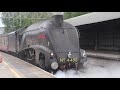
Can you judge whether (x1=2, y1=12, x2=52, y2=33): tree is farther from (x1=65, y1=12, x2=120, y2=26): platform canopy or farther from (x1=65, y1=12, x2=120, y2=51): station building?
(x1=65, y1=12, x2=120, y2=26): platform canopy

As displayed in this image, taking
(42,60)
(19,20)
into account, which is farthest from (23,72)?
(19,20)

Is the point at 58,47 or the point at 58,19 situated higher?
the point at 58,19

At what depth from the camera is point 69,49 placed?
1370 cm

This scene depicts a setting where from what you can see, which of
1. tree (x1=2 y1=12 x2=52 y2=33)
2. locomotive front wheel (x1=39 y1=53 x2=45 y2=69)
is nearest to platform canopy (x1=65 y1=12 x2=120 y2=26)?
locomotive front wheel (x1=39 y1=53 x2=45 y2=69)

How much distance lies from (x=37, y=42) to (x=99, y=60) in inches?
260

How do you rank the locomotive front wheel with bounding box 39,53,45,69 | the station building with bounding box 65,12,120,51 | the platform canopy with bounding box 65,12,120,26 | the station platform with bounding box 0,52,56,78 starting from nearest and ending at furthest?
1. the station platform with bounding box 0,52,56,78
2. the locomotive front wheel with bounding box 39,53,45,69
3. the platform canopy with bounding box 65,12,120,26
4. the station building with bounding box 65,12,120,51

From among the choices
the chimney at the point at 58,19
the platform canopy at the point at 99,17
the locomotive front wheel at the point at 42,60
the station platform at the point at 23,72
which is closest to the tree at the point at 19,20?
the platform canopy at the point at 99,17

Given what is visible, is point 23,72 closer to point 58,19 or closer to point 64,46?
point 64,46

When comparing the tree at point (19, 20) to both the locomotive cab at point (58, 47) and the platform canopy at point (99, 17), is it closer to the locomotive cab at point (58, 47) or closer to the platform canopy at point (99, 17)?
the platform canopy at point (99, 17)

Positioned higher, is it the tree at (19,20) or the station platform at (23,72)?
the tree at (19,20)

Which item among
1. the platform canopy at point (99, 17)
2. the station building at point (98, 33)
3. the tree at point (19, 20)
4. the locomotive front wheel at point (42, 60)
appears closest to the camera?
the locomotive front wheel at point (42, 60)

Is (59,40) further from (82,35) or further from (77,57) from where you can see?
(82,35)

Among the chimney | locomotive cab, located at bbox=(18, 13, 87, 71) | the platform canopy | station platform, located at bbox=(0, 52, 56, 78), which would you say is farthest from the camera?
the platform canopy
